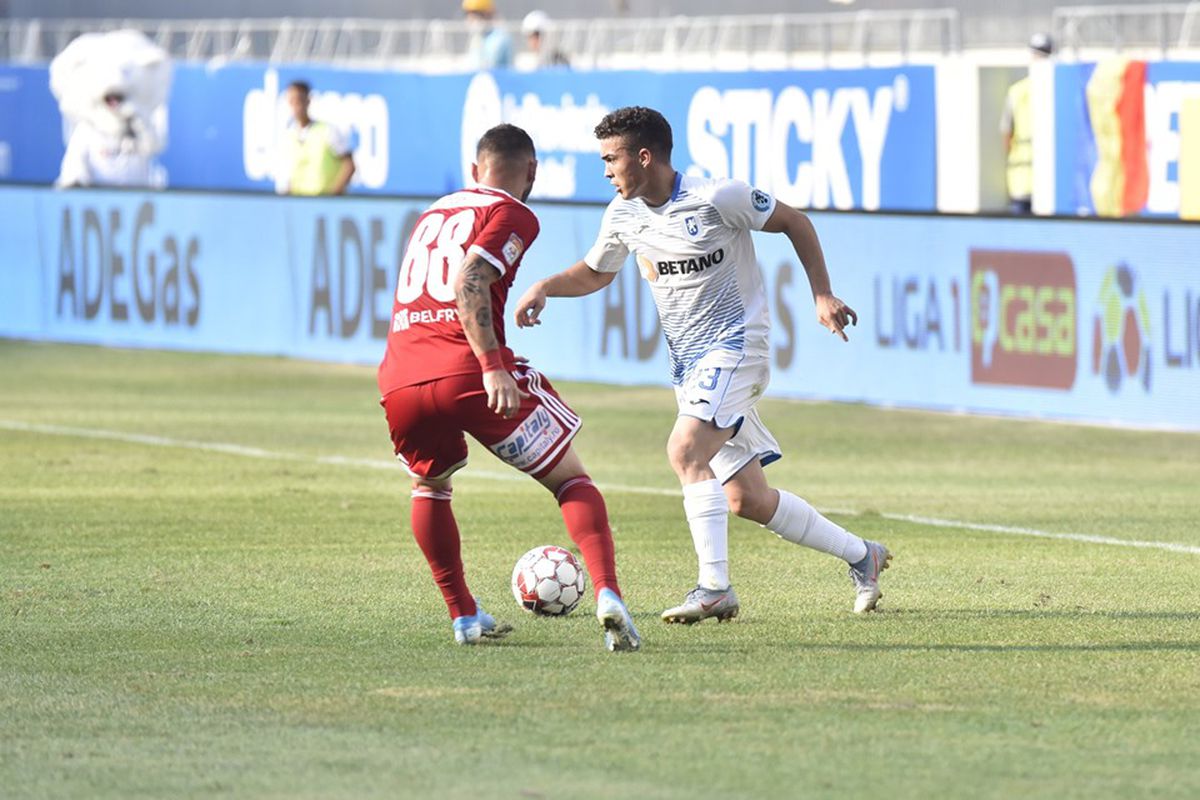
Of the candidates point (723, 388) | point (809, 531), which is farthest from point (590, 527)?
point (809, 531)

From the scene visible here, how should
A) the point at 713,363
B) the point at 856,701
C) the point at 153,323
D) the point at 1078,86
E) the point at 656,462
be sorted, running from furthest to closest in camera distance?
the point at 153,323 < the point at 1078,86 < the point at 656,462 < the point at 713,363 < the point at 856,701

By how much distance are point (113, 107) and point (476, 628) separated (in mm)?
20505

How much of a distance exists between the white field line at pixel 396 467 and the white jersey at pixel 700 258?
3034mm

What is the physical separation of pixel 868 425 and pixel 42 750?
425 inches

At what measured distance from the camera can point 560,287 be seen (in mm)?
9055

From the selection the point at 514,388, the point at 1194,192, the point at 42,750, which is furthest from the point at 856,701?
the point at 1194,192

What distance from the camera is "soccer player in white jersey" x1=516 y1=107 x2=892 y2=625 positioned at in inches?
344

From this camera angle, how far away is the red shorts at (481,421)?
8242mm

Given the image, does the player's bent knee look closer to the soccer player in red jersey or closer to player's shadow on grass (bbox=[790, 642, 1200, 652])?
the soccer player in red jersey

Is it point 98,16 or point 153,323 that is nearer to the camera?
point 153,323

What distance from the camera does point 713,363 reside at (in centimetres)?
891

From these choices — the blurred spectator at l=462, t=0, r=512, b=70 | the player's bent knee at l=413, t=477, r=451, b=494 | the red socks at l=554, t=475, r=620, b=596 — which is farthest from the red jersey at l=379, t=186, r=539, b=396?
the blurred spectator at l=462, t=0, r=512, b=70

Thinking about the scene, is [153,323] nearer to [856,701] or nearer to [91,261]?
[91,261]

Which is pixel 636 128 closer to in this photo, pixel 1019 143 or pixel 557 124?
pixel 1019 143
